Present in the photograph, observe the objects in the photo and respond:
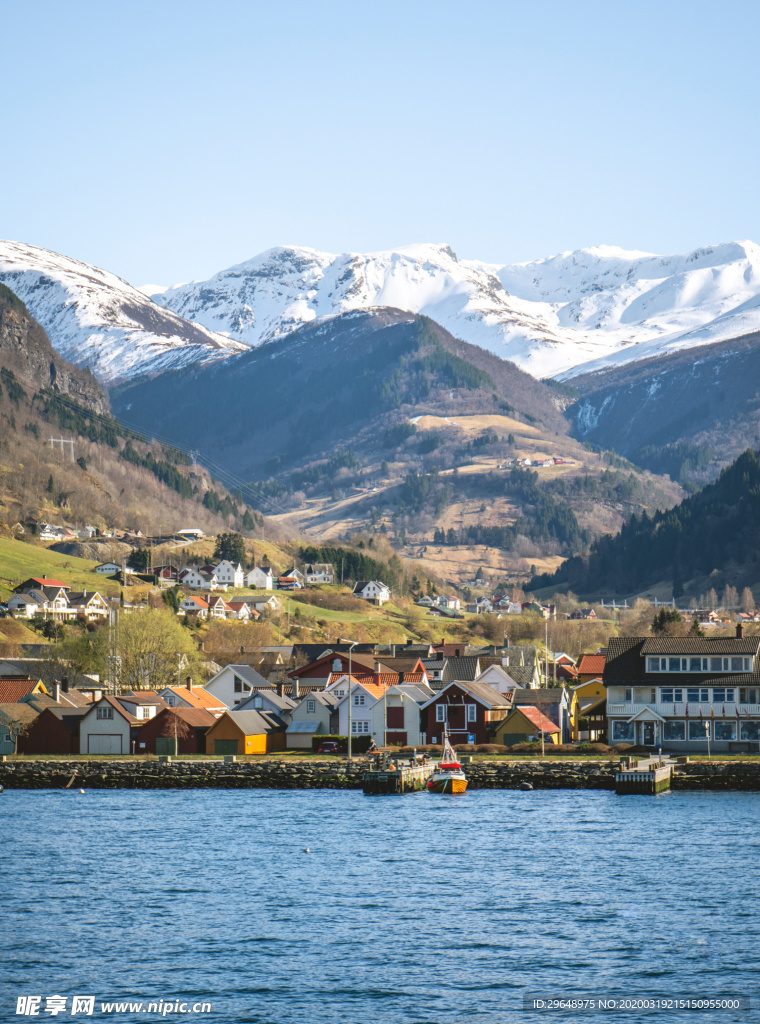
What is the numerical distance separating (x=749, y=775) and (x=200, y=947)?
1818 inches

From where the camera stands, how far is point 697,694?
91312mm

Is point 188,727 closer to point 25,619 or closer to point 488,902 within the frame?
point 488,902

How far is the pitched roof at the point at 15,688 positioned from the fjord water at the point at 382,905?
2965cm

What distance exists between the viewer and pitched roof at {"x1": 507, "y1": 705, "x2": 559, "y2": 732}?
9625 centimetres

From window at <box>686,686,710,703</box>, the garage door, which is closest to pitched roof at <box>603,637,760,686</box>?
window at <box>686,686,710,703</box>

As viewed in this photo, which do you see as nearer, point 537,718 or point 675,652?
point 675,652

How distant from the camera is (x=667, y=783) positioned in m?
80.5

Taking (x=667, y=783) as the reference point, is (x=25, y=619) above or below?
above

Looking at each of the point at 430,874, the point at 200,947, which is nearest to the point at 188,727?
the point at 430,874

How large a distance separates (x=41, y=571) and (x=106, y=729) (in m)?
91.2

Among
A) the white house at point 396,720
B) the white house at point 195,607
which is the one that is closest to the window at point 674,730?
the white house at point 396,720

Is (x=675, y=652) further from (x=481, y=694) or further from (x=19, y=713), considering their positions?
(x=19, y=713)

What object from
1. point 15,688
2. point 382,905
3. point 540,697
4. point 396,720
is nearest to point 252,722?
point 396,720

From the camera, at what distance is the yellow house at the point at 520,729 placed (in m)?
96.1
